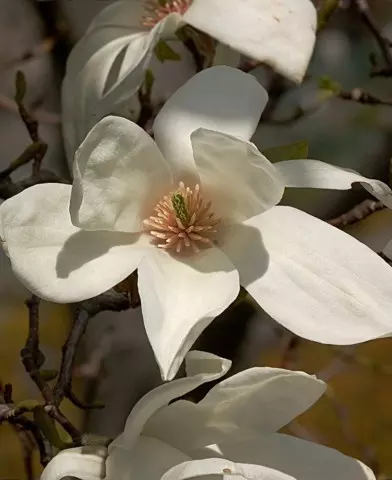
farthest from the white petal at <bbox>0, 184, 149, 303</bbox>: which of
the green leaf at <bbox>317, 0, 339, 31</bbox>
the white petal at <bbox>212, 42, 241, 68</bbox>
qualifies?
the green leaf at <bbox>317, 0, 339, 31</bbox>

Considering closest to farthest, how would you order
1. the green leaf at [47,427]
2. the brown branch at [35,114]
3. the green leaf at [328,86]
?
the green leaf at [47,427]
the green leaf at [328,86]
the brown branch at [35,114]

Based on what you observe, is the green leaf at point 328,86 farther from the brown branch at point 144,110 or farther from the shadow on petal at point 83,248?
the shadow on petal at point 83,248

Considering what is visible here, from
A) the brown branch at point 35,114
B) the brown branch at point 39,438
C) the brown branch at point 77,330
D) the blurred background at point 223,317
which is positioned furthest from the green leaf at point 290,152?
the blurred background at point 223,317

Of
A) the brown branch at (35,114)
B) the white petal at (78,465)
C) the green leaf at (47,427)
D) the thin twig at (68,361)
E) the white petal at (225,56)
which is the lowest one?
the brown branch at (35,114)

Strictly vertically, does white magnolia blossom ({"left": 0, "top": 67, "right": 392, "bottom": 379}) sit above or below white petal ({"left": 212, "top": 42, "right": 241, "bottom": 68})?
below

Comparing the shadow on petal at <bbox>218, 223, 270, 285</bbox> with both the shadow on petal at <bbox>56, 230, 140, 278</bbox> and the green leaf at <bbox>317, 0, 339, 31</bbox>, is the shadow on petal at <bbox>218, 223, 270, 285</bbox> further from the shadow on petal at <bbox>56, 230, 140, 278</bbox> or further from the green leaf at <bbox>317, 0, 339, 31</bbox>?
the green leaf at <bbox>317, 0, 339, 31</bbox>

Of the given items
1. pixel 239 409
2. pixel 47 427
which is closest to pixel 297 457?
pixel 239 409

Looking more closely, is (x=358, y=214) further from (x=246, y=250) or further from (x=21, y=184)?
(x=21, y=184)
